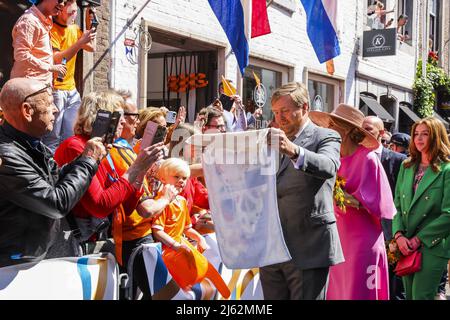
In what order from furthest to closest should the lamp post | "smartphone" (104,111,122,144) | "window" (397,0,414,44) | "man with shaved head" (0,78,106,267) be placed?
the lamp post < "window" (397,0,414,44) < "smartphone" (104,111,122,144) < "man with shaved head" (0,78,106,267)

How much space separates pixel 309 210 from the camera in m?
4.14

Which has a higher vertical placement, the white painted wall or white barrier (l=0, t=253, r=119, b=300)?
the white painted wall

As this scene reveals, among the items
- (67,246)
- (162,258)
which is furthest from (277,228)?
(67,246)

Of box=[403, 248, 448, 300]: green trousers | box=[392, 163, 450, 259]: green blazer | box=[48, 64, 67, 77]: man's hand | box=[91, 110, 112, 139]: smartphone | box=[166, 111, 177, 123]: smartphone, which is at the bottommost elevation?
box=[403, 248, 448, 300]: green trousers

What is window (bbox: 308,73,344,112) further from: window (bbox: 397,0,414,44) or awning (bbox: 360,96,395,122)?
window (bbox: 397,0,414,44)

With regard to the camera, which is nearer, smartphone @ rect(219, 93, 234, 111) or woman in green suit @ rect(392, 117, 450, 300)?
woman in green suit @ rect(392, 117, 450, 300)

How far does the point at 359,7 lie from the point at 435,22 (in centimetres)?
845

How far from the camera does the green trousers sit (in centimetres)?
540

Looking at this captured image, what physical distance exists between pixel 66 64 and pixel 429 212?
13.2 ft

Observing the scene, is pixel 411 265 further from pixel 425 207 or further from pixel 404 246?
pixel 425 207

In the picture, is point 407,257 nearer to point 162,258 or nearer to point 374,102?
point 162,258

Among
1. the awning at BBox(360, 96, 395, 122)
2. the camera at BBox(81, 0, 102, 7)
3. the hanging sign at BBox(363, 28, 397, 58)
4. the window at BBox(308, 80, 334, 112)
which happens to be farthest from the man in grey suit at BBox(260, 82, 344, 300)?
the awning at BBox(360, 96, 395, 122)

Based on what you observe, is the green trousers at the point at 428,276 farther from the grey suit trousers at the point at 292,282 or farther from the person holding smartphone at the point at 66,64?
the person holding smartphone at the point at 66,64

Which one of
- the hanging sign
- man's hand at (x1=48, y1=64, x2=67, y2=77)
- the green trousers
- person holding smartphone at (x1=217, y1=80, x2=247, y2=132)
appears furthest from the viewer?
the hanging sign
